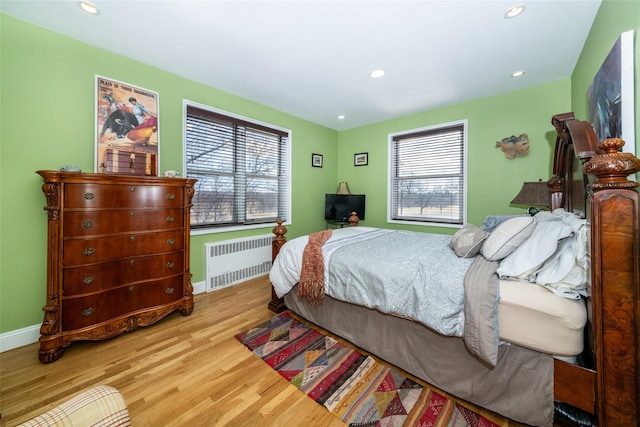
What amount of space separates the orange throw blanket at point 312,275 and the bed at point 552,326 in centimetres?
6

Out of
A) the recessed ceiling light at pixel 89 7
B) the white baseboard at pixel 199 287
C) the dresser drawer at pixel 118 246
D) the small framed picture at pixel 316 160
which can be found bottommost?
the white baseboard at pixel 199 287

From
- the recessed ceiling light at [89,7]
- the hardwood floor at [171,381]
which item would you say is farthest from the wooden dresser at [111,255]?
the recessed ceiling light at [89,7]

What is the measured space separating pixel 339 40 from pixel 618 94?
190 cm

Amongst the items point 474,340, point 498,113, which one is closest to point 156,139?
point 474,340

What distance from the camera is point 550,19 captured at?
1.86 m

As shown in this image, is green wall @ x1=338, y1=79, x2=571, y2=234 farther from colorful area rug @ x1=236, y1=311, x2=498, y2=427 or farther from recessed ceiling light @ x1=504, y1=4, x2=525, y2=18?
colorful area rug @ x1=236, y1=311, x2=498, y2=427

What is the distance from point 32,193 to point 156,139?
1054mm

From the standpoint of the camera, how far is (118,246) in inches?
78.1

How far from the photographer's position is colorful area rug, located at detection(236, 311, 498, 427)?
132 centimetres

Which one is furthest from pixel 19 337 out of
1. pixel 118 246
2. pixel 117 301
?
pixel 118 246

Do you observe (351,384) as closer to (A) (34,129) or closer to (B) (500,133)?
(A) (34,129)

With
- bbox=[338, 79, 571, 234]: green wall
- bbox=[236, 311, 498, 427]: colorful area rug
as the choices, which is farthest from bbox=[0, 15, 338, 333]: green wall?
bbox=[338, 79, 571, 234]: green wall

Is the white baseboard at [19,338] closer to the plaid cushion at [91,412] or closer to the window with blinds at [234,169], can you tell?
the window with blinds at [234,169]

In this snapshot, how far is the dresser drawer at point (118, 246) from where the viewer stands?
1791mm
